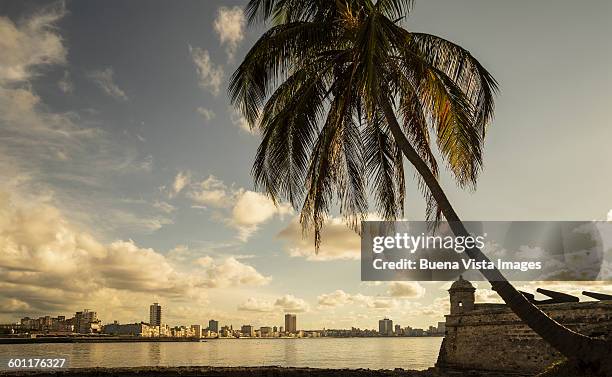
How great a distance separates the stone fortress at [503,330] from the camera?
19609mm

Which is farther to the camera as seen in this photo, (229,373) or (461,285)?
(461,285)

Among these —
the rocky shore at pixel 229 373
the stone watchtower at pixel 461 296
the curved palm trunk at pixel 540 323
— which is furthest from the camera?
the stone watchtower at pixel 461 296

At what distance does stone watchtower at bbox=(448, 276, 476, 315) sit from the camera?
88.3ft

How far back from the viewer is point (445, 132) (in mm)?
9211

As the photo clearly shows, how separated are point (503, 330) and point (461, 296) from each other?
14.6 feet

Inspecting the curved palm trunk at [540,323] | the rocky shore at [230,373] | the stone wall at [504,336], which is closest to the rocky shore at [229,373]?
the rocky shore at [230,373]

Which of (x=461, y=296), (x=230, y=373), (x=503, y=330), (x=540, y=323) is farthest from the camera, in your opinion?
(x=461, y=296)

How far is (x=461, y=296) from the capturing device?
2725 cm

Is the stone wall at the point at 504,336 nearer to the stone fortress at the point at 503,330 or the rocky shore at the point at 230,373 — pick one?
the stone fortress at the point at 503,330

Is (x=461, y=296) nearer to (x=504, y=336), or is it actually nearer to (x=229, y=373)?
(x=504, y=336)

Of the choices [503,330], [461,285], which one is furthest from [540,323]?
[461,285]

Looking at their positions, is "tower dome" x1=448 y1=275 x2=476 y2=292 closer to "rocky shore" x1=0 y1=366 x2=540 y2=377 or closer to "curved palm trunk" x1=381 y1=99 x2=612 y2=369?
"rocky shore" x1=0 y1=366 x2=540 y2=377

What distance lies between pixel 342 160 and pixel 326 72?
2105 mm

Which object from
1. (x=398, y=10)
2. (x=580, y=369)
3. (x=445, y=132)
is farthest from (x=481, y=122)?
(x=580, y=369)
